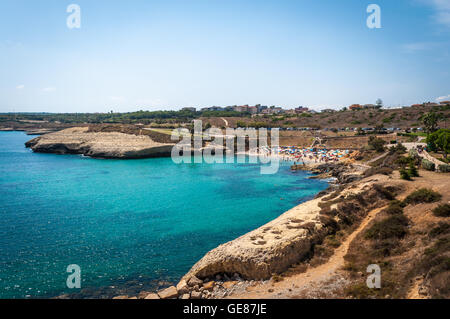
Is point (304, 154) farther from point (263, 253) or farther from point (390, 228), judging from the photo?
point (263, 253)

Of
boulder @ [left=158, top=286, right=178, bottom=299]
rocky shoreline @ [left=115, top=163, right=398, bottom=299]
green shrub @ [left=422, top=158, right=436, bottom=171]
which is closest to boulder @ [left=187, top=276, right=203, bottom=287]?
rocky shoreline @ [left=115, top=163, right=398, bottom=299]

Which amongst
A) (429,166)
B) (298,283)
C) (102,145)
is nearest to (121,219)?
(298,283)

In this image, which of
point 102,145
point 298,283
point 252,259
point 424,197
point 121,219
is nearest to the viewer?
point 298,283

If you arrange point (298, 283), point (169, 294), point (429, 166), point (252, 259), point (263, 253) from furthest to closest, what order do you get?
point (429, 166) → point (263, 253) → point (252, 259) → point (298, 283) → point (169, 294)

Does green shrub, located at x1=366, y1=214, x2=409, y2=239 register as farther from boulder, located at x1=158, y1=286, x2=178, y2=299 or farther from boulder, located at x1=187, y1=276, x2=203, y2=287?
boulder, located at x1=158, y1=286, x2=178, y2=299

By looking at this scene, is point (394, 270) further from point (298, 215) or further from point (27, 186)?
point (27, 186)
